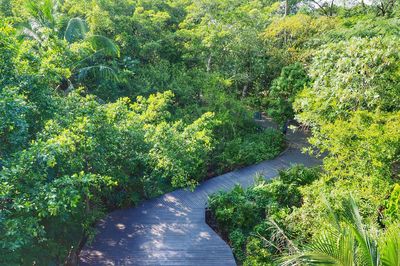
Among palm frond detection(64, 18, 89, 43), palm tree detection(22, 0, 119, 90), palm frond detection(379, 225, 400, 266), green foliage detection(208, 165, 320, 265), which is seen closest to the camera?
palm frond detection(379, 225, 400, 266)

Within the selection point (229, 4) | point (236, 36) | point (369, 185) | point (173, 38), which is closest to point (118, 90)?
point (173, 38)

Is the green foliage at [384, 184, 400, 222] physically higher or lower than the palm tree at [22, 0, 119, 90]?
lower

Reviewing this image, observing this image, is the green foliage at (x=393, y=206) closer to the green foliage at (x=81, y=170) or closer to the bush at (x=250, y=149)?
the green foliage at (x=81, y=170)

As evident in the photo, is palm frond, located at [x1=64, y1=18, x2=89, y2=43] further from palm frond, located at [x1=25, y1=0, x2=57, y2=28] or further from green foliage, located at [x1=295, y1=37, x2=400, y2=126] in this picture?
green foliage, located at [x1=295, y1=37, x2=400, y2=126]

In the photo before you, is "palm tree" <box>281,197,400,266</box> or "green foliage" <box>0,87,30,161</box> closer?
"palm tree" <box>281,197,400,266</box>

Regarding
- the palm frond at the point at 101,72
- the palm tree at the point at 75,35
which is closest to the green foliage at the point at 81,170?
the palm frond at the point at 101,72

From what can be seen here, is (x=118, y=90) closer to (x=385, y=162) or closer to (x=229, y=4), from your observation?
(x=229, y=4)

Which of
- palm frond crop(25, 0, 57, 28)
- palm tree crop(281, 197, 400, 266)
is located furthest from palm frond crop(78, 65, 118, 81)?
palm tree crop(281, 197, 400, 266)
